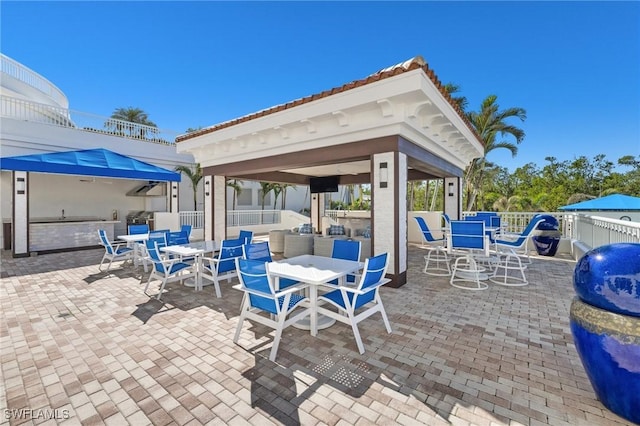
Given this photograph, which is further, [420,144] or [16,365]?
[420,144]

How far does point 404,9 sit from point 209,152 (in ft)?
26.1

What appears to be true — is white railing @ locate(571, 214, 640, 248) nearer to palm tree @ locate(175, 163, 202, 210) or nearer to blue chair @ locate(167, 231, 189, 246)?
blue chair @ locate(167, 231, 189, 246)

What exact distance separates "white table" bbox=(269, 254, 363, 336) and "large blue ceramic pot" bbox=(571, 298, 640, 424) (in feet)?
7.39

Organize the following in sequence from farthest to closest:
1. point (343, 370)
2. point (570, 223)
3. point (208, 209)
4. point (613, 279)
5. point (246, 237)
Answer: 1. point (208, 209)
2. point (570, 223)
3. point (246, 237)
4. point (343, 370)
5. point (613, 279)

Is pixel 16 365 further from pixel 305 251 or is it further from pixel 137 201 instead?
pixel 137 201

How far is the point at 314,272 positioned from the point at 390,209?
8.90 feet

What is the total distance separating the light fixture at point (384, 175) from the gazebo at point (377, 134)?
21mm

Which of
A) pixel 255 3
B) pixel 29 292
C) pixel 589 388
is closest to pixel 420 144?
pixel 589 388

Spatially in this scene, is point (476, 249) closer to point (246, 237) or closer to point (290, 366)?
point (290, 366)

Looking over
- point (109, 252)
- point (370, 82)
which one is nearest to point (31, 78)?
point (109, 252)

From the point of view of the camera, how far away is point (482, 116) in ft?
50.1

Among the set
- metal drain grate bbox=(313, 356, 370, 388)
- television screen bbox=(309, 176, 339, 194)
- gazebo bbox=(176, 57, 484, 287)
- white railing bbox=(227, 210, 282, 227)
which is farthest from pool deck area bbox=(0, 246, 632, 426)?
white railing bbox=(227, 210, 282, 227)

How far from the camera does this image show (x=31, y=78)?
585 inches

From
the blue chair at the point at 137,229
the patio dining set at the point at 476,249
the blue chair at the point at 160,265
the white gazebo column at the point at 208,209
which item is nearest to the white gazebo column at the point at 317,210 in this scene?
the white gazebo column at the point at 208,209
